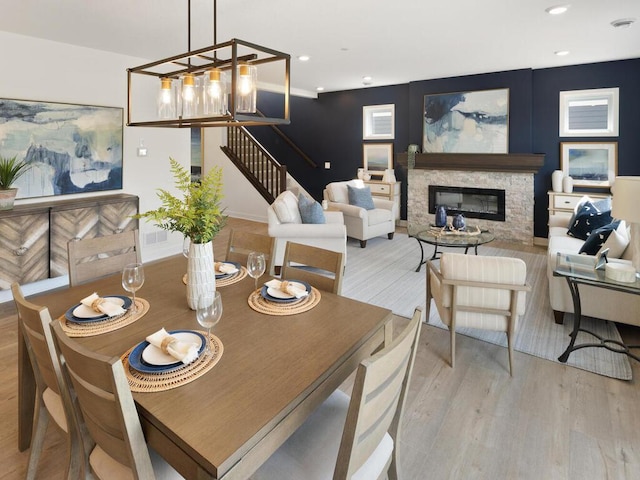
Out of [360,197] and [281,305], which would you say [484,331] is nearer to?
[281,305]

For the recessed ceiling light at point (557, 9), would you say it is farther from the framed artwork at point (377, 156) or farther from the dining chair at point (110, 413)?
the framed artwork at point (377, 156)

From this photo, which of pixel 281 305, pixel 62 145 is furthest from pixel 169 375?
pixel 62 145

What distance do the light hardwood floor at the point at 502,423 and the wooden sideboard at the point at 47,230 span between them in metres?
1.16

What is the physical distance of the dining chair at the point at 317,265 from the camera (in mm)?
2055

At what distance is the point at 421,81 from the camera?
696 centimetres

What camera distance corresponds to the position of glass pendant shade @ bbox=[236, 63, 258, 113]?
5.69ft

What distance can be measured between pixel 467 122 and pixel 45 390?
6.66m

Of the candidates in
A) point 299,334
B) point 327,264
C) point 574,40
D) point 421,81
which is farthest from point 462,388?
point 421,81

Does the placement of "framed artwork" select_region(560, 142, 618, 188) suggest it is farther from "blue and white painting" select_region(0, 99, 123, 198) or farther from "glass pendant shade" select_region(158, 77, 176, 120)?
"blue and white painting" select_region(0, 99, 123, 198)

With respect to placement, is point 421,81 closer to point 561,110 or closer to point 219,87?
point 561,110

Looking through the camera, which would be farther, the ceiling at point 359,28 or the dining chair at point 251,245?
the ceiling at point 359,28

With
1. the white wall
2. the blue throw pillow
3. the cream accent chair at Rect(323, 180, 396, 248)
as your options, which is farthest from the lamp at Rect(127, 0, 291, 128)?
the blue throw pillow

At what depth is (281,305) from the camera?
5.88ft

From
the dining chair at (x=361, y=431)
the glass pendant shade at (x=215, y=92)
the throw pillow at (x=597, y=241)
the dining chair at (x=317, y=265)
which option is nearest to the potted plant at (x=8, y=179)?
the glass pendant shade at (x=215, y=92)
